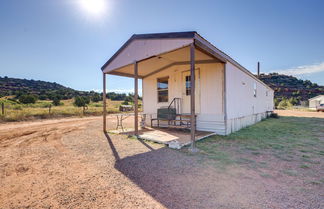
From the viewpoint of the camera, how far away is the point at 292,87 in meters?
48.4

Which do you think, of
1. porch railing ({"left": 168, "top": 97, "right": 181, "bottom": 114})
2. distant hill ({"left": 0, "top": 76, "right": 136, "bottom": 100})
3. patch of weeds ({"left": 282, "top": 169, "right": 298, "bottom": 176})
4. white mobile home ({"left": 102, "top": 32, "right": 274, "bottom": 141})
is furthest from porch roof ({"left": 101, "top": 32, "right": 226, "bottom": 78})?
distant hill ({"left": 0, "top": 76, "right": 136, "bottom": 100})

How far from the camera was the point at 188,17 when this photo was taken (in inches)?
301

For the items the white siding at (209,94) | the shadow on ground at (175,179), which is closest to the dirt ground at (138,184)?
the shadow on ground at (175,179)

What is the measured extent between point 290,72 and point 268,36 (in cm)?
6088

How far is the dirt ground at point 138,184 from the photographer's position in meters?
1.89

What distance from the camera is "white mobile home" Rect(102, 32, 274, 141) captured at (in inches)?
198

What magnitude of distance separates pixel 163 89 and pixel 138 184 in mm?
6038

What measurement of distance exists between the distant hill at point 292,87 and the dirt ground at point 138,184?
144ft

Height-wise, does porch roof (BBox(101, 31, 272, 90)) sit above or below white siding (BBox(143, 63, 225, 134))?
above

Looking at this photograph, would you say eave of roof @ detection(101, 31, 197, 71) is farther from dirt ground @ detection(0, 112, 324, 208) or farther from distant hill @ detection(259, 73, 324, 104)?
distant hill @ detection(259, 73, 324, 104)

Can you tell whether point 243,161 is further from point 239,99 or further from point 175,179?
point 239,99

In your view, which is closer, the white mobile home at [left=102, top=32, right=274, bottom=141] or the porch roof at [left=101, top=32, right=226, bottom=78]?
the porch roof at [left=101, top=32, right=226, bottom=78]

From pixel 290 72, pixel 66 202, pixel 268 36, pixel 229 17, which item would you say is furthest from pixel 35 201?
pixel 290 72

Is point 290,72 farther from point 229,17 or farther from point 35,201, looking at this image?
point 35,201
